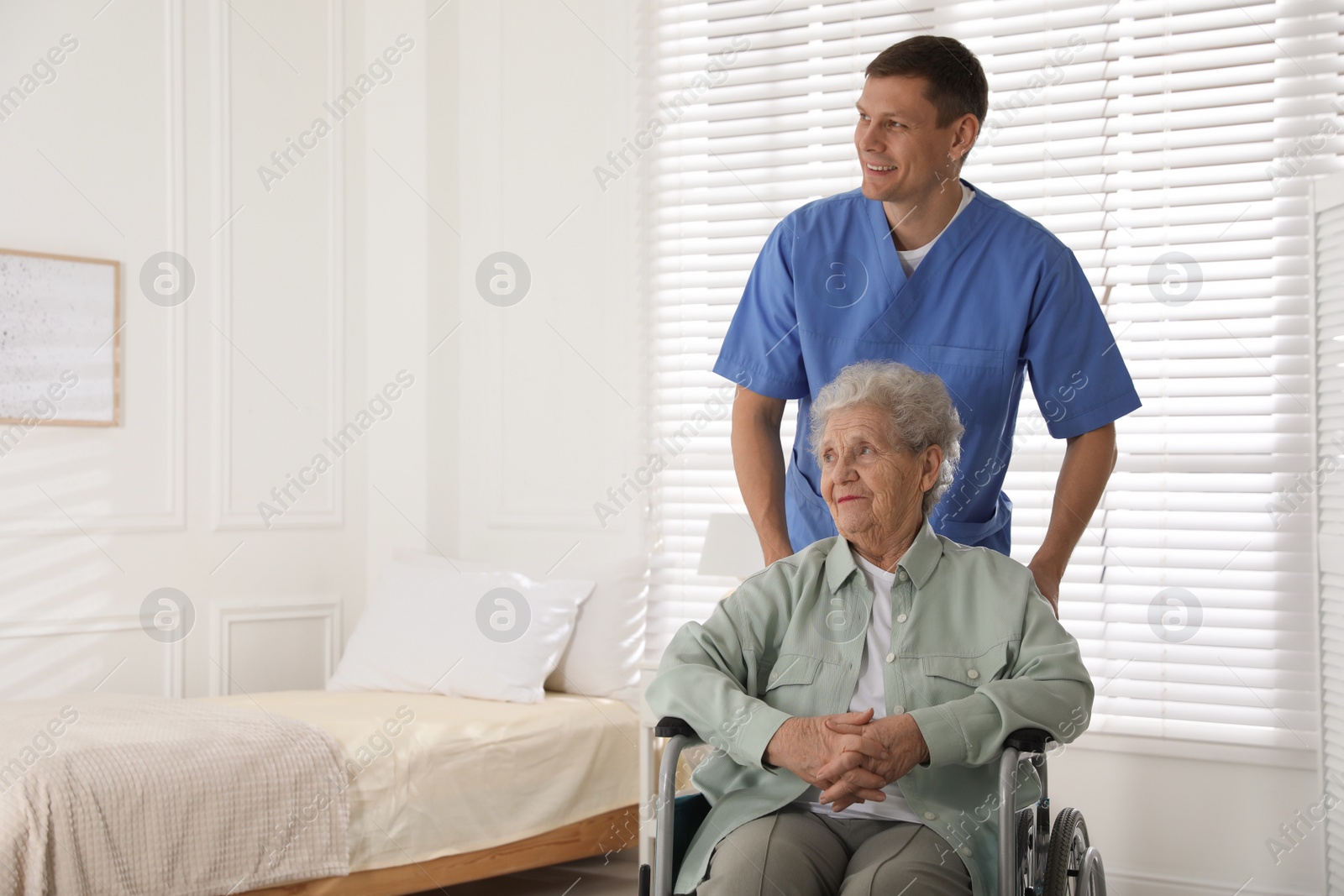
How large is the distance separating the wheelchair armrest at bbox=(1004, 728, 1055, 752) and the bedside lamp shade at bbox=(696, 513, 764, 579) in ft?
5.35

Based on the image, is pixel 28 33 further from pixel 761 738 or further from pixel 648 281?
pixel 761 738

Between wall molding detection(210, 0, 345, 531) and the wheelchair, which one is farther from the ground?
wall molding detection(210, 0, 345, 531)

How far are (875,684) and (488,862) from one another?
1738 mm

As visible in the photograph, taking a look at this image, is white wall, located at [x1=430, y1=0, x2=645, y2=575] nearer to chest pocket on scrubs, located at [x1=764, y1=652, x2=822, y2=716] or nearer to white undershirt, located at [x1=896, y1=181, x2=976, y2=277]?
white undershirt, located at [x1=896, y1=181, x2=976, y2=277]

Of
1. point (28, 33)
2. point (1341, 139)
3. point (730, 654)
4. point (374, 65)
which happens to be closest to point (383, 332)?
point (374, 65)

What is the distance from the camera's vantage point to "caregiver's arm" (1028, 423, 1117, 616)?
1.97 meters

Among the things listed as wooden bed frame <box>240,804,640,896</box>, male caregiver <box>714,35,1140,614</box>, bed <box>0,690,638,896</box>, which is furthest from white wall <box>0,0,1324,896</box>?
male caregiver <box>714,35,1140,614</box>

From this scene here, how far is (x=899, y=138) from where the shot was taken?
6.25 feet

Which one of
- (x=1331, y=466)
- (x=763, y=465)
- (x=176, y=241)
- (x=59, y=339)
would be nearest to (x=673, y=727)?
(x=763, y=465)

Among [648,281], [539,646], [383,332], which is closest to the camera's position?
[539,646]

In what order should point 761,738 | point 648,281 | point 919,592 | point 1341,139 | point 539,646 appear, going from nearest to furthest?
point 761,738, point 919,592, point 1341,139, point 539,646, point 648,281

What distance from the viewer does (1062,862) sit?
1.74m

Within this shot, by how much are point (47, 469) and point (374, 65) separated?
6.17 ft

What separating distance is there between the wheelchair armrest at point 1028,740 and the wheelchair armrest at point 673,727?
1.48ft
